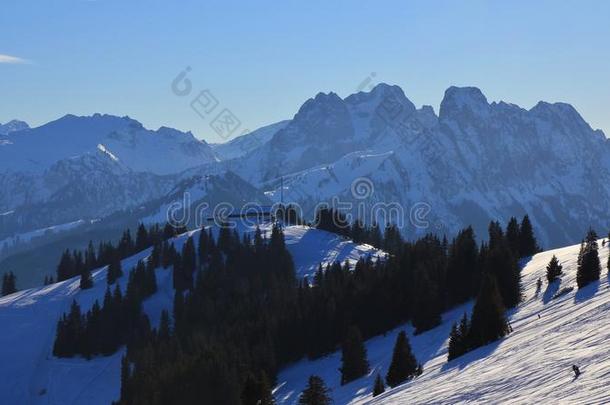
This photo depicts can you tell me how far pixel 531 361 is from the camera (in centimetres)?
4331

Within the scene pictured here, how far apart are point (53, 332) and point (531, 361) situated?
124 meters

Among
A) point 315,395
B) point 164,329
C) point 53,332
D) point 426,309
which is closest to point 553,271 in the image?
point 426,309

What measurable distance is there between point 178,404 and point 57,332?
243ft

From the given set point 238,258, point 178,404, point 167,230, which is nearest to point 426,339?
point 178,404

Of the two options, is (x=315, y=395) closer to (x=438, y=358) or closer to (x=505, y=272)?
(x=438, y=358)

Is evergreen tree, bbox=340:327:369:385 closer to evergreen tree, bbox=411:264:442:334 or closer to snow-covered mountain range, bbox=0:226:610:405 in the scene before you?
snow-covered mountain range, bbox=0:226:610:405

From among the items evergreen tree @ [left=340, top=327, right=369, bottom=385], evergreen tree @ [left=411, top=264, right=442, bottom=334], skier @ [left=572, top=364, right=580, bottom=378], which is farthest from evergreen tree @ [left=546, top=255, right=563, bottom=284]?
skier @ [left=572, top=364, right=580, bottom=378]

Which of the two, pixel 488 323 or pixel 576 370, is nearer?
pixel 576 370

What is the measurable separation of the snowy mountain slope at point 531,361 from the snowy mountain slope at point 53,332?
197 ft

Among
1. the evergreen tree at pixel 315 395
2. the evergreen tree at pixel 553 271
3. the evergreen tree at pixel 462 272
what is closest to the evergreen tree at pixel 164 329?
the evergreen tree at pixel 462 272

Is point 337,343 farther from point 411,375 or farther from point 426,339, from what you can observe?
point 411,375

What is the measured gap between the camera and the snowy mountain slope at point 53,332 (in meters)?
127

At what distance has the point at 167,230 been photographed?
19650cm

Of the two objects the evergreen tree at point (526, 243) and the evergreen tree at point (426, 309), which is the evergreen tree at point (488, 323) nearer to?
the evergreen tree at point (426, 309)
